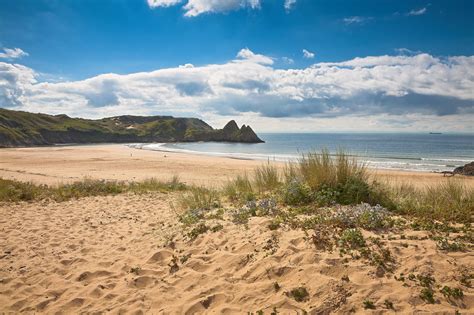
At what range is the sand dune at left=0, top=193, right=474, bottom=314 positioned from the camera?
15.6 ft

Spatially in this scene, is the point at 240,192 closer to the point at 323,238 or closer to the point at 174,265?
the point at 174,265

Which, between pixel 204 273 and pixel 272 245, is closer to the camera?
pixel 204 273

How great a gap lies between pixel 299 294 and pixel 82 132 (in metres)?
113

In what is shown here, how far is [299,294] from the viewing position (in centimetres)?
487

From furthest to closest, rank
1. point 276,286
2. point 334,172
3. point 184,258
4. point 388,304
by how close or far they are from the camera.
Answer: point 334,172 → point 184,258 → point 276,286 → point 388,304

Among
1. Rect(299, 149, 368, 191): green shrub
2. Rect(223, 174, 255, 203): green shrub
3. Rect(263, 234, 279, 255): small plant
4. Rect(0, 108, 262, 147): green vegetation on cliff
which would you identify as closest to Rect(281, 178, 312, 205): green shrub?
Rect(299, 149, 368, 191): green shrub

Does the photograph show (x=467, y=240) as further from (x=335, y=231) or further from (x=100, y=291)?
(x=100, y=291)

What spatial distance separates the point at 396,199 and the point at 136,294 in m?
6.56

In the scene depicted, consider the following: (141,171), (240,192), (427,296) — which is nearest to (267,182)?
(240,192)

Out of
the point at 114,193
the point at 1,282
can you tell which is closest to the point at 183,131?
the point at 114,193

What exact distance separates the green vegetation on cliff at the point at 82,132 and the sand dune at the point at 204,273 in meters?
76.5

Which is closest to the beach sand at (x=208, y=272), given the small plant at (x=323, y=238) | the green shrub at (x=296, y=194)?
the small plant at (x=323, y=238)

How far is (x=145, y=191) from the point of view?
1455 cm

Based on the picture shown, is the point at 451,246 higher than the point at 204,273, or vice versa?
the point at 451,246
